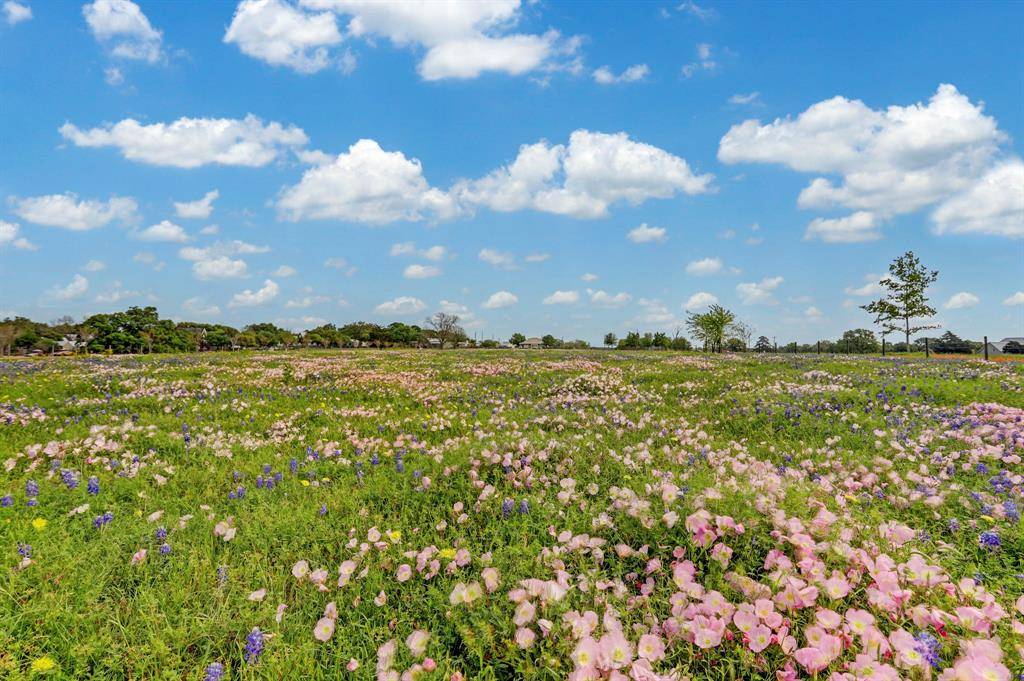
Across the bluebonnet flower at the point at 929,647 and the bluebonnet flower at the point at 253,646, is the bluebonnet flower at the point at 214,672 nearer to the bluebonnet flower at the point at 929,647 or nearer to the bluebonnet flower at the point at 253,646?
the bluebonnet flower at the point at 253,646

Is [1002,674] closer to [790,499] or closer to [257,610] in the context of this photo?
[790,499]

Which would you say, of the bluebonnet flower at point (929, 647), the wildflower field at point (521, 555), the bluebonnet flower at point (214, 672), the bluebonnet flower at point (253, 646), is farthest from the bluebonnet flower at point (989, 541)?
the bluebonnet flower at point (214, 672)

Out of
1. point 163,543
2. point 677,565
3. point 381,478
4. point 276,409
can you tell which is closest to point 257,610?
point 163,543

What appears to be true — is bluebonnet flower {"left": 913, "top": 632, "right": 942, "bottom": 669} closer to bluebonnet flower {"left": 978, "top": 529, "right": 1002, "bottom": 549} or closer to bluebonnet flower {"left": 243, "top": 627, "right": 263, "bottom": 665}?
bluebonnet flower {"left": 978, "top": 529, "right": 1002, "bottom": 549}

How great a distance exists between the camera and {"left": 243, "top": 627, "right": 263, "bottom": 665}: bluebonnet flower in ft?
9.50

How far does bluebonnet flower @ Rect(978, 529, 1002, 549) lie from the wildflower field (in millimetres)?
49

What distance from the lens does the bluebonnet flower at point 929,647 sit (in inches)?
90.4

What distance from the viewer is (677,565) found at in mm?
3096

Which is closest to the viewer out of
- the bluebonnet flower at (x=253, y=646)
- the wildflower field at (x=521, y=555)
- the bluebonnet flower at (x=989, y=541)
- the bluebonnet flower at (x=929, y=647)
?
the bluebonnet flower at (x=929, y=647)

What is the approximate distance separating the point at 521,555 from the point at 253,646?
189 centimetres

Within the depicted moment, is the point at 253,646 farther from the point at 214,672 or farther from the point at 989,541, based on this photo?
the point at 989,541

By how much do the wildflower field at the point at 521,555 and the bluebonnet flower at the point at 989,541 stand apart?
0.05m

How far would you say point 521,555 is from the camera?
3.75 m

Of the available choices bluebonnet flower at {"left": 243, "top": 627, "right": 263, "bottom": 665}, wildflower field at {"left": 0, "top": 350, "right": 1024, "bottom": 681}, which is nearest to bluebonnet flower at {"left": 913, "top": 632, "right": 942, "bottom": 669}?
wildflower field at {"left": 0, "top": 350, "right": 1024, "bottom": 681}
